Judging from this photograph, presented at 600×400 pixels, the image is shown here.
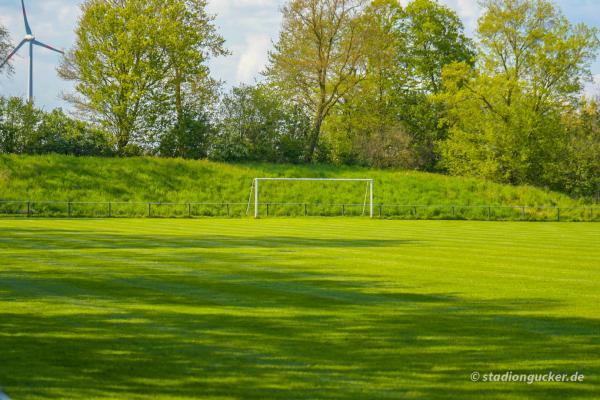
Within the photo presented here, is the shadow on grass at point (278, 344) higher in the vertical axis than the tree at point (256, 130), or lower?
lower

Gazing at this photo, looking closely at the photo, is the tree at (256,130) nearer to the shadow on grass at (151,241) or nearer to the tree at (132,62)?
the tree at (132,62)

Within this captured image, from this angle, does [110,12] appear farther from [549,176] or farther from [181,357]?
[181,357]

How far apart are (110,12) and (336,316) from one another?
2226 inches

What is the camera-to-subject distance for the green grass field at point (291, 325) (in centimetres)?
770

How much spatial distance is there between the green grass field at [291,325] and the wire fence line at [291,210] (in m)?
28.7

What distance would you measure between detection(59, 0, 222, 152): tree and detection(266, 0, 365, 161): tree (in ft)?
24.5

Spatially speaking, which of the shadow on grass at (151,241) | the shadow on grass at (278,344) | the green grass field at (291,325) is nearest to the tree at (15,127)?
the shadow on grass at (151,241)

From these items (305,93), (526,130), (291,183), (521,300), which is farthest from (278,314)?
(305,93)

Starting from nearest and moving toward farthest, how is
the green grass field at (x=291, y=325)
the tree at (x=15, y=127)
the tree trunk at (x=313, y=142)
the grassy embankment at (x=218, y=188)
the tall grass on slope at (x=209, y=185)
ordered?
the green grass field at (x=291, y=325) → the grassy embankment at (x=218, y=188) → the tall grass on slope at (x=209, y=185) → the tree at (x=15, y=127) → the tree trunk at (x=313, y=142)

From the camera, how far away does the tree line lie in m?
62.9

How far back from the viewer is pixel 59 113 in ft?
213

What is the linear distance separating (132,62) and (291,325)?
181 ft

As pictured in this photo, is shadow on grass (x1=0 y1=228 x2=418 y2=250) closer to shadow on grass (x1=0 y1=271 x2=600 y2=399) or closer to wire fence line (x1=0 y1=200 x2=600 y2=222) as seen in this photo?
shadow on grass (x1=0 y1=271 x2=600 y2=399)

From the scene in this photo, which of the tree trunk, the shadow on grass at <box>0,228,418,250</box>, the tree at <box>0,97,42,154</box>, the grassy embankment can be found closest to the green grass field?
the shadow on grass at <box>0,228,418,250</box>
